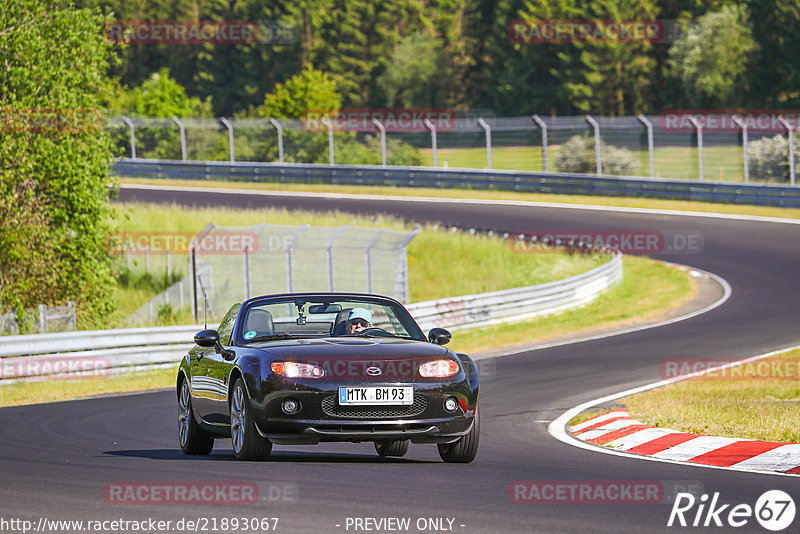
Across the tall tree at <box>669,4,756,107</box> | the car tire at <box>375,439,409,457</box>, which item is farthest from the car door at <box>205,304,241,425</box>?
the tall tree at <box>669,4,756,107</box>

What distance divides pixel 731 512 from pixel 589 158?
4301 cm

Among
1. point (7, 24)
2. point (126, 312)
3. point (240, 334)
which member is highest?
point (7, 24)

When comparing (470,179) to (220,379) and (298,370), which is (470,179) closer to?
(220,379)

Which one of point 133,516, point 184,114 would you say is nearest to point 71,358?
point 133,516

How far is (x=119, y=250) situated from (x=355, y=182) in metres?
25.6

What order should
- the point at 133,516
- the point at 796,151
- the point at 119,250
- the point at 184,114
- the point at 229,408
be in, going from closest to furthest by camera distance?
the point at 133,516
the point at 229,408
the point at 119,250
the point at 796,151
the point at 184,114

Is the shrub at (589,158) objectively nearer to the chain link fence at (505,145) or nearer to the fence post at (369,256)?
the chain link fence at (505,145)

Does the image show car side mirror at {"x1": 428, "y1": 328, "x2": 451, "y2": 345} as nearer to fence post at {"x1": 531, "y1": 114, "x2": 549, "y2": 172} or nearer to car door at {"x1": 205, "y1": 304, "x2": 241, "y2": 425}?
car door at {"x1": 205, "y1": 304, "x2": 241, "y2": 425}

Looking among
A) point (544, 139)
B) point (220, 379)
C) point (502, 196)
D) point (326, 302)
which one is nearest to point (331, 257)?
point (326, 302)

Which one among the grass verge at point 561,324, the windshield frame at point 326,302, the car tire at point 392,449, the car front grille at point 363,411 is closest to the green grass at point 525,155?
the grass verge at point 561,324

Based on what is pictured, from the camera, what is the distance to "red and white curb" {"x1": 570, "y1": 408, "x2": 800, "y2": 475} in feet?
30.7

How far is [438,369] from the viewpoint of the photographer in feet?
29.9

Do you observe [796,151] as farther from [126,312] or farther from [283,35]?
[283,35]

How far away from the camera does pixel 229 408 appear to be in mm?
9547
